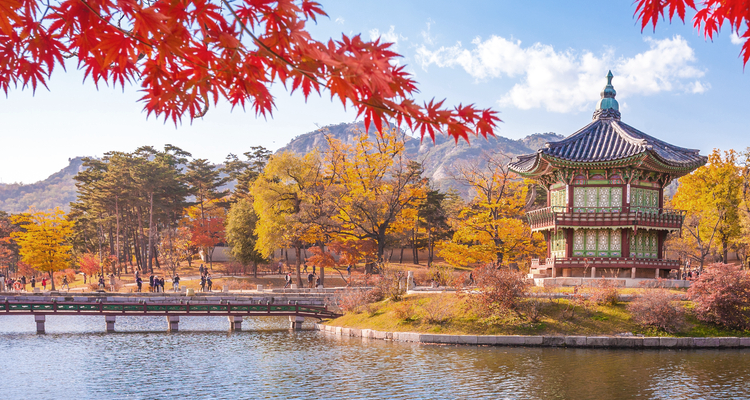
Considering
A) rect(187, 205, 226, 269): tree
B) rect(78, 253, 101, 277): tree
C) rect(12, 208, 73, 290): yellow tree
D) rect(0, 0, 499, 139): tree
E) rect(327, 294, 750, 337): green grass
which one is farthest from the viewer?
rect(187, 205, 226, 269): tree

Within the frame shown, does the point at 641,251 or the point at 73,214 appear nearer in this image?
the point at 641,251

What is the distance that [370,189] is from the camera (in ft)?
149

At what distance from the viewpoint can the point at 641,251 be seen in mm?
32438

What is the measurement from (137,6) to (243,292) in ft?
133

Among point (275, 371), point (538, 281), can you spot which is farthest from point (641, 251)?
point (275, 371)

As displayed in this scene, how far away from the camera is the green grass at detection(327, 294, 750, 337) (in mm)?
24016

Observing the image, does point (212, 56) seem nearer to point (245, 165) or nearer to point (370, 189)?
point (370, 189)

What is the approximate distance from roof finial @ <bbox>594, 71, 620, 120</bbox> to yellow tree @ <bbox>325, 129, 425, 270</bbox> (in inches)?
527

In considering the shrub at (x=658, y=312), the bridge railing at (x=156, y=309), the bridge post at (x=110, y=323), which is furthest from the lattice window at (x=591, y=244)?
the bridge post at (x=110, y=323)

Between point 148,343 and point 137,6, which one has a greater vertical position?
point 137,6

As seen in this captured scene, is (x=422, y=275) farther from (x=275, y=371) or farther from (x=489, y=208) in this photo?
(x=275, y=371)

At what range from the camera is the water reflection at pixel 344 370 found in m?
15.5

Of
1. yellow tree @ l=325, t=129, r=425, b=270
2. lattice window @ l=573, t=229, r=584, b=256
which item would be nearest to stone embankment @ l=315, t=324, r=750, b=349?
lattice window @ l=573, t=229, r=584, b=256

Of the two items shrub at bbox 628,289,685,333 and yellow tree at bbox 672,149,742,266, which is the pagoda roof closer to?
shrub at bbox 628,289,685,333
